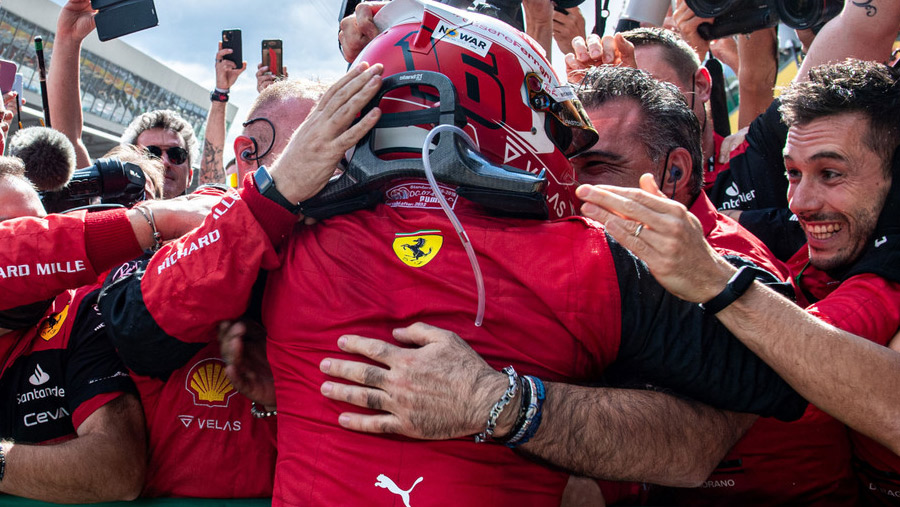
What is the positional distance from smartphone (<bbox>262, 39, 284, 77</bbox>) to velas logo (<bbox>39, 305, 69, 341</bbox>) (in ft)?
11.1

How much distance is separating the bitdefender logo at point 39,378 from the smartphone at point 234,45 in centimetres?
407

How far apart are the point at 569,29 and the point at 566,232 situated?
3732 millimetres

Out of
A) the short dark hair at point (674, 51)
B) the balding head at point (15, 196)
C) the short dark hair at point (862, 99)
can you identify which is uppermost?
the short dark hair at point (674, 51)

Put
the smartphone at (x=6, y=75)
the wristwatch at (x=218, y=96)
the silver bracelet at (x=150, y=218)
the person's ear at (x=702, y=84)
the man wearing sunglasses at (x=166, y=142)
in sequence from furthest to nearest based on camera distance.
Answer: the wristwatch at (x=218, y=96) → the man wearing sunglasses at (x=166, y=142) → the smartphone at (x=6, y=75) → the person's ear at (x=702, y=84) → the silver bracelet at (x=150, y=218)

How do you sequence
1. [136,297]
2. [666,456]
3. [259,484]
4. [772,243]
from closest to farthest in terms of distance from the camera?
[666,456] < [136,297] < [259,484] < [772,243]

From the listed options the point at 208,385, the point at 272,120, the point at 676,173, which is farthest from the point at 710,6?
the point at 208,385

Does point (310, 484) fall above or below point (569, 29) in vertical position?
below

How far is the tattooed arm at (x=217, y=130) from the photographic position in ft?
19.7

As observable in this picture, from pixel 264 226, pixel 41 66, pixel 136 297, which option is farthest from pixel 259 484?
pixel 41 66

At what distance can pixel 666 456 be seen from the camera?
1.73m

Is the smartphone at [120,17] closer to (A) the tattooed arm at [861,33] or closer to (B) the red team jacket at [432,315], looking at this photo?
(B) the red team jacket at [432,315]

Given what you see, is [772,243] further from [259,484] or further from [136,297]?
[136,297]

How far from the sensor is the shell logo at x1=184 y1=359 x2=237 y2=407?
2.57m

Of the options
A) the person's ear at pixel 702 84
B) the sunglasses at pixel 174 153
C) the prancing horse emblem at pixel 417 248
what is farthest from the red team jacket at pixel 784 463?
the sunglasses at pixel 174 153
